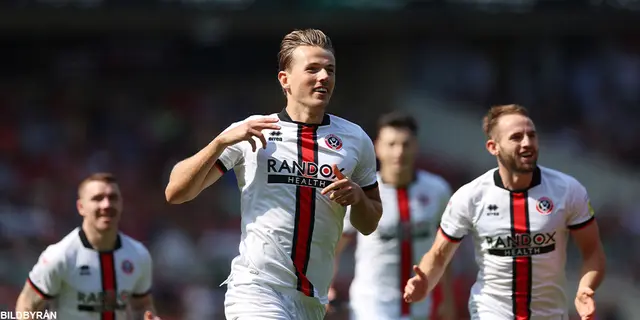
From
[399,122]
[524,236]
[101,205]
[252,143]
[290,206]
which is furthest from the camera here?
[399,122]

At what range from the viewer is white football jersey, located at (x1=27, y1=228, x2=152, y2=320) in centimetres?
806

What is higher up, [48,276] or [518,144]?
[518,144]

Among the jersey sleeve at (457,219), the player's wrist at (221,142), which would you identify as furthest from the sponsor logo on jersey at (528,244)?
the player's wrist at (221,142)

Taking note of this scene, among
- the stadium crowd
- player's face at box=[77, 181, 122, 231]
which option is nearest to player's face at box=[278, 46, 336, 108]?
player's face at box=[77, 181, 122, 231]

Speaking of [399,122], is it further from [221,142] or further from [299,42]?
[221,142]

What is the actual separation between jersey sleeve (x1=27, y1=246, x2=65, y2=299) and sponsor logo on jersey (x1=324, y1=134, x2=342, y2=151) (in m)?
Result: 2.95

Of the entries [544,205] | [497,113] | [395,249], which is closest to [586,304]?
[544,205]

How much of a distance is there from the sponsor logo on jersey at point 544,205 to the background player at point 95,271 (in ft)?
10.1

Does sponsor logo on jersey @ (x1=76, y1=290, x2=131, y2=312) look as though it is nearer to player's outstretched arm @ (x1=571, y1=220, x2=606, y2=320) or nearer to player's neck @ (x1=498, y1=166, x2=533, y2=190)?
player's neck @ (x1=498, y1=166, x2=533, y2=190)

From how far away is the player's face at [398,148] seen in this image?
8.91 meters

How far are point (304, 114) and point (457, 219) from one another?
143cm

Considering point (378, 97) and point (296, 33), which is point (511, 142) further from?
point (378, 97)

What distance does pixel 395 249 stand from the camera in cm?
883

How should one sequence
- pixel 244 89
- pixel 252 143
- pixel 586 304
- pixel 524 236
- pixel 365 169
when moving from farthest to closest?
1. pixel 244 89
2. pixel 524 236
3. pixel 586 304
4. pixel 365 169
5. pixel 252 143
